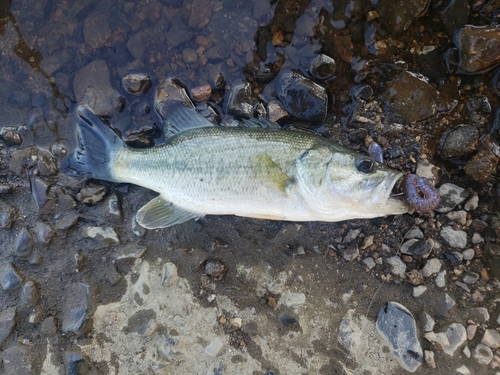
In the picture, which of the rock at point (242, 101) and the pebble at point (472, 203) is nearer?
the pebble at point (472, 203)

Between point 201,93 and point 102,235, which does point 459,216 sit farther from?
point 102,235

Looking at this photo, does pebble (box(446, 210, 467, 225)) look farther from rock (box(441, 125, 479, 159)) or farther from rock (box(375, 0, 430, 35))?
rock (box(375, 0, 430, 35))

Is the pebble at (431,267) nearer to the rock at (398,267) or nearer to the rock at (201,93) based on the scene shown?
the rock at (398,267)

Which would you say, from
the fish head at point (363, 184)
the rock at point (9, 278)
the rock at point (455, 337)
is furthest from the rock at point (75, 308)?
the rock at point (455, 337)

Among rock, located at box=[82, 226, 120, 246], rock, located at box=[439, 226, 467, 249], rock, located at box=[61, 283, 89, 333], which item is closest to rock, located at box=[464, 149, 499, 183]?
rock, located at box=[439, 226, 467, 249]

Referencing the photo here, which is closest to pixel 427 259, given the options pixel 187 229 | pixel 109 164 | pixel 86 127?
pixel 187 229

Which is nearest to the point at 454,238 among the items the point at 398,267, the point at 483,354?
the point at 398,267
